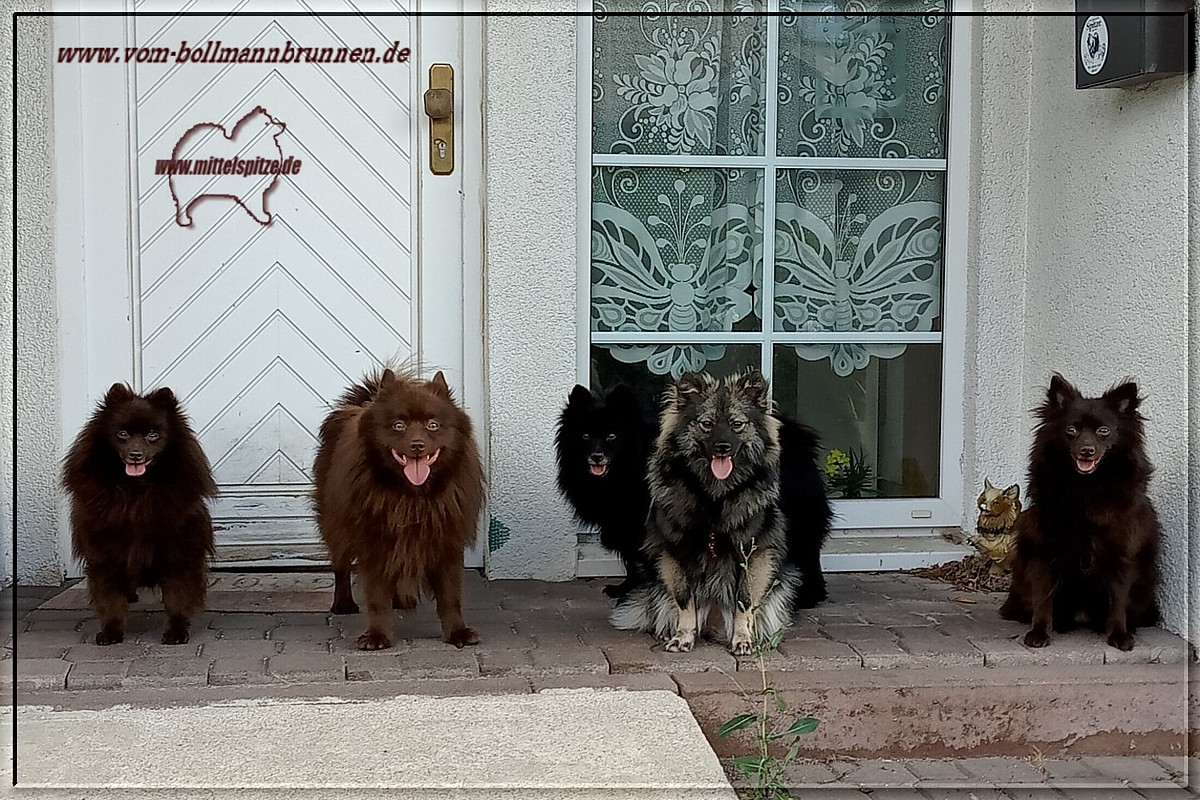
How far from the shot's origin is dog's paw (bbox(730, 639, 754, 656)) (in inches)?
153

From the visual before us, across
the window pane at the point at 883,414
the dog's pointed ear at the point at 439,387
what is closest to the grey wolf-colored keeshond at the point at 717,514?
the dog's pointed ear at the point at 439,387

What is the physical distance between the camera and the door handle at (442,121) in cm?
495

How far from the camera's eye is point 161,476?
393 cm

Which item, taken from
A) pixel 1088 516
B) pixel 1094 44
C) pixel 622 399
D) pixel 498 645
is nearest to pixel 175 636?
pixel 498 645

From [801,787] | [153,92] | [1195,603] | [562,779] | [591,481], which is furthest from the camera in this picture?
[153,92]

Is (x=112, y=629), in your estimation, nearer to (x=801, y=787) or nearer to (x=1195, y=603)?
(x=801, y=787)

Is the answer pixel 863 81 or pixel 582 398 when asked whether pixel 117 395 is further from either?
pixel 863 81

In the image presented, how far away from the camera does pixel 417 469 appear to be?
12.4ft

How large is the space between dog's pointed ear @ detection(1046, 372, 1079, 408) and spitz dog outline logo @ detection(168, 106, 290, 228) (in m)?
3.05

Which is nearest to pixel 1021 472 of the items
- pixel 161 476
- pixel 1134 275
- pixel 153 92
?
pixel 1134 275

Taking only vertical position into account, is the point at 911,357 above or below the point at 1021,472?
above

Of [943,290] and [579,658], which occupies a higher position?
[943,290]

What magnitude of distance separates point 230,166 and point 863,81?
8.78 feet

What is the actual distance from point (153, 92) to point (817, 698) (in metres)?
3.46
